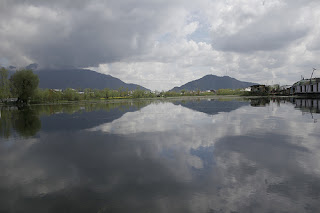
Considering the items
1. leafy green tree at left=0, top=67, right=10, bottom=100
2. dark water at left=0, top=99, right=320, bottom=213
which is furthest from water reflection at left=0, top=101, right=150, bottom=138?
leafy green tree at left=0, top=67, right=10, bottom=100

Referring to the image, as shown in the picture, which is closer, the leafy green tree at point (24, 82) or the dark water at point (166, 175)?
the dark water at point (166, 175)

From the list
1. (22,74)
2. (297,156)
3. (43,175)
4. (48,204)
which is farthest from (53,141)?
(22,74)

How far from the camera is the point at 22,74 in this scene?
294 feet

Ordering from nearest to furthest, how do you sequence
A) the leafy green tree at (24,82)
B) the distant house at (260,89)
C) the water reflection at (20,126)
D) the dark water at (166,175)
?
the dark water at (166,175), the water reflection at (20,126), the leafy green tree at (24,82), the distant house at (260,89)

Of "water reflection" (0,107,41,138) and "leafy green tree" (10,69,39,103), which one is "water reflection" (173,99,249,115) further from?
"leafy green tree" (10,69,39,103)

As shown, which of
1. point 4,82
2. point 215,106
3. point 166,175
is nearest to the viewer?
point 166,175

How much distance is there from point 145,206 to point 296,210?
4.81 m

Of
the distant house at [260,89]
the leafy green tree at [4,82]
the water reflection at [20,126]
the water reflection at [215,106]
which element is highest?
the leafy green tree at [4,82]

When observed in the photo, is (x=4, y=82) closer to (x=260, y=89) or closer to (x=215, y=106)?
(x=215, y=106)

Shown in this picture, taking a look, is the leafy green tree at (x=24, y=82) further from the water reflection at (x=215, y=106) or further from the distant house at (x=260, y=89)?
the distant house at (x=260, y=89)

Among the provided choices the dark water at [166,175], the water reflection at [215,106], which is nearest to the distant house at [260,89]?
the water reflection at [215,106]

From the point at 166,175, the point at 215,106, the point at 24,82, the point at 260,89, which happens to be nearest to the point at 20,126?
the point at 166,175

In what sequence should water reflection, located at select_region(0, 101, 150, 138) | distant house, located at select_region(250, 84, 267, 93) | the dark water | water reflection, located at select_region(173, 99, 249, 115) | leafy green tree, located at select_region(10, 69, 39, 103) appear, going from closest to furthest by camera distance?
1. the dark water
2. water reflection, located at select_region(0, 101, 150, 138)
3. water reflection, located at select_region(173, 99, 249, 115)
4. leafy green tree, located at select_region(10, 69, 39, 103)
5. distant house, located at select_region(250, 84, 267, 93)

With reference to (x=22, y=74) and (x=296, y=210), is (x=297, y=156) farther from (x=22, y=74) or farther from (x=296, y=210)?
(x=22, y=74)
